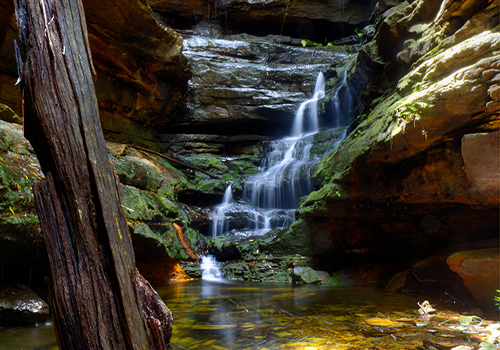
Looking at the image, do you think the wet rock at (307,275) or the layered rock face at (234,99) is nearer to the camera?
the wet rock at (307,275)

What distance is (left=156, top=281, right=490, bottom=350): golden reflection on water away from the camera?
116 inches

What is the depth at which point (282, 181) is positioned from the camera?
11406 millimetres

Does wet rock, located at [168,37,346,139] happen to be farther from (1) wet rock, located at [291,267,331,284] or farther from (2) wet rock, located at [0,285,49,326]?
(2) wet rock, located at [0,285,49,326]

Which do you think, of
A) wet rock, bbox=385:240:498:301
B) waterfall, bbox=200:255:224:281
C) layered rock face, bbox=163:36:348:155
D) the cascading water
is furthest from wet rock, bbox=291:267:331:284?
layered rock face, bbox=163:36:348:155

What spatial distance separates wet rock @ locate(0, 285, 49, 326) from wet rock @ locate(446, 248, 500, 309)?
19.3ft

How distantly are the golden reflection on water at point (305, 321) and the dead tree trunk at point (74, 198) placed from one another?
173 centimetres

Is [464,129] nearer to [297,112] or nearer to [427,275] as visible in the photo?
[427,275]

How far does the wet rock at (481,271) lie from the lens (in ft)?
12.3

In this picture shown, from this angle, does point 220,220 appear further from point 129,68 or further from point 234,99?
point 234,99

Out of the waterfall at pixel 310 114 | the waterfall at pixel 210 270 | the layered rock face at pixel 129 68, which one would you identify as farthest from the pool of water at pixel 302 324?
the waterfall at pixel 310 114

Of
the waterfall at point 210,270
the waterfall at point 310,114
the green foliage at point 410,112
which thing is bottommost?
the waterfall at point 210,270

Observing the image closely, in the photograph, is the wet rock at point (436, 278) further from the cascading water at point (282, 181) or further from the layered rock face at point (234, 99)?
the layered rock face at point (234, 99)

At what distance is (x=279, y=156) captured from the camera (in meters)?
13.4

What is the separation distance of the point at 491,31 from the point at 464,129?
4.01ft
